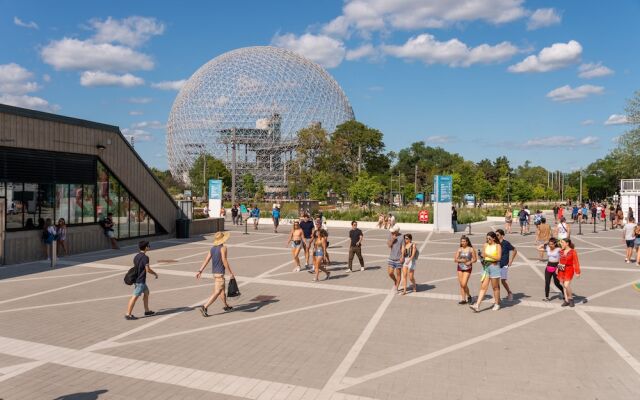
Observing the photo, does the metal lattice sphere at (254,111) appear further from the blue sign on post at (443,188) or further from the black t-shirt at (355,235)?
the black t-shirt at (355,235)

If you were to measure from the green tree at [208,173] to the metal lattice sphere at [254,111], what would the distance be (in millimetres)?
4131

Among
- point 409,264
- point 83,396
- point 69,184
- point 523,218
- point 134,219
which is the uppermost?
point 69,184

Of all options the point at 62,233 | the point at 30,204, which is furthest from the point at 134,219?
the point at 30,204

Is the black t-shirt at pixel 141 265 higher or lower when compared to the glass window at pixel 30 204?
lower

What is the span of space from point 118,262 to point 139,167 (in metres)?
6.71

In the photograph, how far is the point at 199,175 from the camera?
2763 inches

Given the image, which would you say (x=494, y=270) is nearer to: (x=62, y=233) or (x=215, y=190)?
(x=62, y=233)

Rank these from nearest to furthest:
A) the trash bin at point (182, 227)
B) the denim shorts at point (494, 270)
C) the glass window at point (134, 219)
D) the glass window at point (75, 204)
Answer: the denim shorts at point (494, 270) < the glass window at point (75, 204) < the glass window at point (134, 219) < the trash bin at point (182, 227)

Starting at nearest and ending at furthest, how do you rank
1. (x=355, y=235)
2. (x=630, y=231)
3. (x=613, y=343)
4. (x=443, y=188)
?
(x=613, y=343)
(x=355, y=235)
(x=630, y=231)
(x=443, y=188)

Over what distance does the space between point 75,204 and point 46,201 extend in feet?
4.80

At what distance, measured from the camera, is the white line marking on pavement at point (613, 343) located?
23.1 ft

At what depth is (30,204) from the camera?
16.8 m

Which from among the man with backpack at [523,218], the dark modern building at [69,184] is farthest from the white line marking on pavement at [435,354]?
the man with backpack at [523,218]

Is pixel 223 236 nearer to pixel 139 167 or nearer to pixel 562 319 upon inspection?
pixel 562 319
